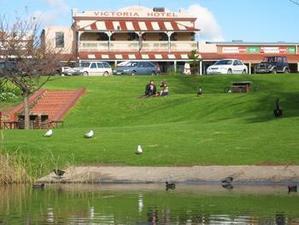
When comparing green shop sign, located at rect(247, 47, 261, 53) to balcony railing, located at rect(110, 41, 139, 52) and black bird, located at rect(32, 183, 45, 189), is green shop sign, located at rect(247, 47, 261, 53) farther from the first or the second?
black bird, located at rect(32, 183, 45, 189)

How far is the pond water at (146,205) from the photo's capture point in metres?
17.1

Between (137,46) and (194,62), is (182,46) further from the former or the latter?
(194,62)

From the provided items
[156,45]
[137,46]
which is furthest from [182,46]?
[137,46]

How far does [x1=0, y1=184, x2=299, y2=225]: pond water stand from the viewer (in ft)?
56.0

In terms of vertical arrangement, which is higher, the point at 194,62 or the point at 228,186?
the point at 194,62

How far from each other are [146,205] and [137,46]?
234ft

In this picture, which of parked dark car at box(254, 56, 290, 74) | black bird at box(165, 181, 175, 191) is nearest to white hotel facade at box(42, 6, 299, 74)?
parked dark car at box(254, 56, 290, 74)

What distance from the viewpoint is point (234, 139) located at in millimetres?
29016

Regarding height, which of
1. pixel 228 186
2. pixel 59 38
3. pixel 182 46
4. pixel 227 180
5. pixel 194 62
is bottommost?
pixel 228 186

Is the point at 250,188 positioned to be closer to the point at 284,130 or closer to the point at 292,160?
the point at 292,160

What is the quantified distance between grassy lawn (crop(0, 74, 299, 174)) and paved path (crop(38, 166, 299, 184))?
1.75 feet

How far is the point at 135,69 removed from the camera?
73812mm

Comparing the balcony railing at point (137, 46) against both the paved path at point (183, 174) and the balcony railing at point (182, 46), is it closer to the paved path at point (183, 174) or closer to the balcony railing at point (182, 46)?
the balcony railing at point (182, 46)

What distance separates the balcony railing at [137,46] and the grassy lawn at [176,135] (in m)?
39.5
